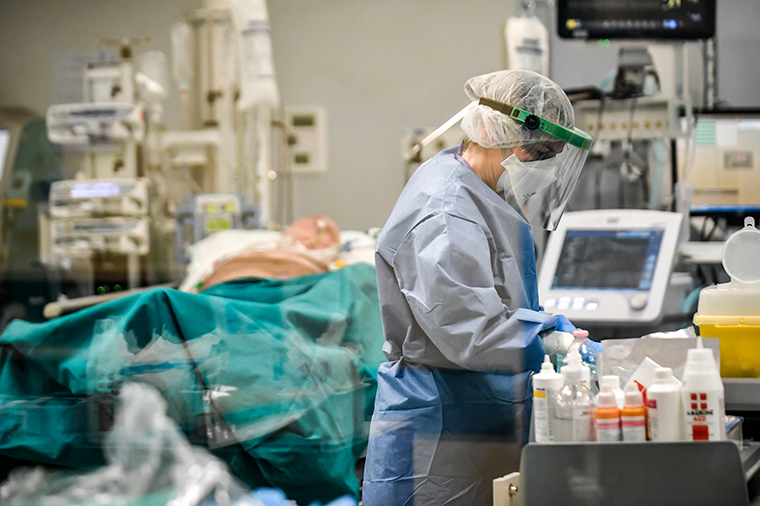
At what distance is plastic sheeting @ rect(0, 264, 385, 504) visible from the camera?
4.79 feet

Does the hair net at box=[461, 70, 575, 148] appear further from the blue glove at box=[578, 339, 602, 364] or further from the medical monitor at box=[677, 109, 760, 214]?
the medical monitor at box=[677, 109, 760, 214]

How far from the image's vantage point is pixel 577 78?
3.09 metres

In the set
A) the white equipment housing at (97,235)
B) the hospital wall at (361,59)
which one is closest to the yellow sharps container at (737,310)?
the hospital wall at (361,59)

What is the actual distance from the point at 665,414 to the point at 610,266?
144 centimetres

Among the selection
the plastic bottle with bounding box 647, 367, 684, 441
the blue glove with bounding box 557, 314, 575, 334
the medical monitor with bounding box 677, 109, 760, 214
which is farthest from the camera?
the medical monitor with bounding box 677, 109, 760, 214

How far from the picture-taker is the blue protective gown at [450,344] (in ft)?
3.92

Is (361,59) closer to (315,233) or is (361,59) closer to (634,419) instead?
(315,233)

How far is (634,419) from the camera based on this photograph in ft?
2.92

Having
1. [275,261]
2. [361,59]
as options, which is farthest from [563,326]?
[361,59]

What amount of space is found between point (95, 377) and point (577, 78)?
2.40 meters

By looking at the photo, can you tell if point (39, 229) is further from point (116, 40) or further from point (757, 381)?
point (757, 381)

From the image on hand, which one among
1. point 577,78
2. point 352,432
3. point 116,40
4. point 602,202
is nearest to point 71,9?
point 116,40

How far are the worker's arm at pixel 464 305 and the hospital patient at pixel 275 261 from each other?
3.49 feet

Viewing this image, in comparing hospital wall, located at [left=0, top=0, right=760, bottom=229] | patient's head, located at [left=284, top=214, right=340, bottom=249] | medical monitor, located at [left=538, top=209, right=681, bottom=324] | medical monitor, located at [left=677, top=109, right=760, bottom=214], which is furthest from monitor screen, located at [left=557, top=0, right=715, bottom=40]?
patient's head, located at [left=284, top=214, right=340, bottom=249]
